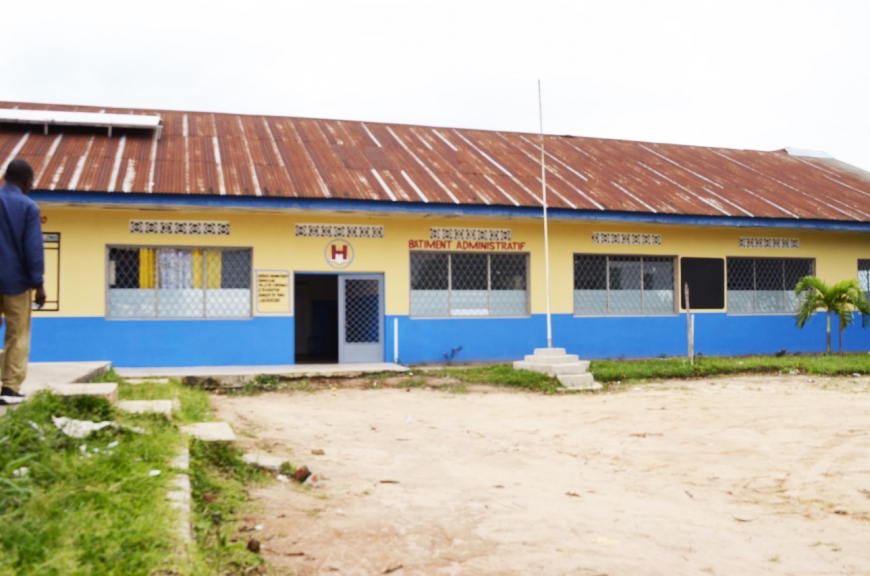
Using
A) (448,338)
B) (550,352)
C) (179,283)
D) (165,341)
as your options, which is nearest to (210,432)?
(550,352)

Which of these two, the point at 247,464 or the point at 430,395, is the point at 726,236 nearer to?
the point at 430,395

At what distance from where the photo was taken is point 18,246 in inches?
198

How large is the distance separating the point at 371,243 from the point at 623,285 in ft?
16.7

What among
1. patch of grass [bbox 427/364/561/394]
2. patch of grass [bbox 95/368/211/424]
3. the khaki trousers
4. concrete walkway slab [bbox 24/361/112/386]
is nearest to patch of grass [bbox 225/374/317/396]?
patch of grass [bbox 95/368/211/424]

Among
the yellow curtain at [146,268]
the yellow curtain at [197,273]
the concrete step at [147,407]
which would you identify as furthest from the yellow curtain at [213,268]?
the concrete step at [147,407]

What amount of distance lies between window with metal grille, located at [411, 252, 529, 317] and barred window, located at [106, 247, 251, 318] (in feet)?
9.97

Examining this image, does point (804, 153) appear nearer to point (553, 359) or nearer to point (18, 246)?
point (553, 359)

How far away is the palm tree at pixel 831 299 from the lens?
1515 cm

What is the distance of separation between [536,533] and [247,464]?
207 centimetres

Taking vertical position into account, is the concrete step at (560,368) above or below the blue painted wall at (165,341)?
below

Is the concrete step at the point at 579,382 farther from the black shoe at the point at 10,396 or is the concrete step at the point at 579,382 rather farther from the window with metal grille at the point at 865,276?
the window with metal grille at the point at 865,276

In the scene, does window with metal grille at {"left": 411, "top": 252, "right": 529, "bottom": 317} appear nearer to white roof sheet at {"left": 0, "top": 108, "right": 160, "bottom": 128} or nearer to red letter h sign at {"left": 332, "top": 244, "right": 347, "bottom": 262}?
red letter h sign at {"left": 332, "top": 244, "right": 347, "bottom": 262}

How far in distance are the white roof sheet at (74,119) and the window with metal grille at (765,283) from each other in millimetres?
11750

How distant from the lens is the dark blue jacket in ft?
16.4
